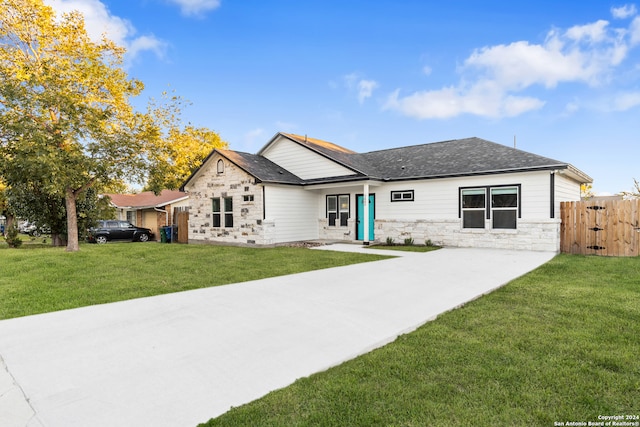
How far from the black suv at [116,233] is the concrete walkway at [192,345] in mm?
18137

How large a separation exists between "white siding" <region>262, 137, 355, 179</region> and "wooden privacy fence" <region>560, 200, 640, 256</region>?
27.9 ft

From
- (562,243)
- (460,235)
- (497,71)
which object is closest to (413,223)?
(460,235)

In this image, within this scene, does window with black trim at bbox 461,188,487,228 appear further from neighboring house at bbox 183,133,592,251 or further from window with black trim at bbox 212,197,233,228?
window with black trim at bbox 212,197,233,228

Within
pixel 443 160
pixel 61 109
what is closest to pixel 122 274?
pixel 61 109

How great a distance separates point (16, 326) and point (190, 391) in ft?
11.2

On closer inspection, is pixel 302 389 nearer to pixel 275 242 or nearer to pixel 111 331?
pixel 111 331

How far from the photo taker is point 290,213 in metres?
16.7

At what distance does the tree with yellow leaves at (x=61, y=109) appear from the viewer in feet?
42.5

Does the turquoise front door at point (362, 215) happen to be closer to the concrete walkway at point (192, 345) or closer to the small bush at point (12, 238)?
the concrete walkway at point (192, 345)

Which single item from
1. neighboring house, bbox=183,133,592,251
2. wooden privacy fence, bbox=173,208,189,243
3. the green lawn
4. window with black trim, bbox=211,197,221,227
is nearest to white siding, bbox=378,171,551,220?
neighboring house, bbox=183,133,592,251

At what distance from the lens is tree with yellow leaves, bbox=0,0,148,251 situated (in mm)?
12953

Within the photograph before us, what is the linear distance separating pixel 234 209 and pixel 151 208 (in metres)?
14.5

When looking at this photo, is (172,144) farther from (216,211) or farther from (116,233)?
(216,211)

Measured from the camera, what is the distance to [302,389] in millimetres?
2900
